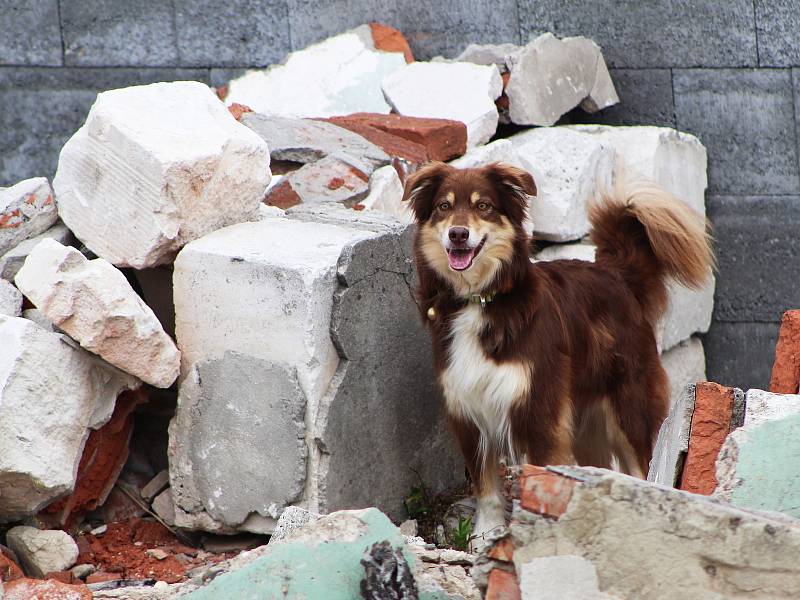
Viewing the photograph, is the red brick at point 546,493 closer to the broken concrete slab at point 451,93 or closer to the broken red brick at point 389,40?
the broken concrete slab at point 451,93

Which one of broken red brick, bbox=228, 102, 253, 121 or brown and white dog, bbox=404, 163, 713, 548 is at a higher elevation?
broken red brick, bbox=228, 102, 253, 121

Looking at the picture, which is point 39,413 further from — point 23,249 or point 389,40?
point 389,40

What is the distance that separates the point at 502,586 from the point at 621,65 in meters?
5.36

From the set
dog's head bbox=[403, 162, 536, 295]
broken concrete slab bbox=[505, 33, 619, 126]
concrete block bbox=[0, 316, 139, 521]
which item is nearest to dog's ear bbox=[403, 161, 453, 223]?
dog's head bbox=[403, 162, 536, 295]

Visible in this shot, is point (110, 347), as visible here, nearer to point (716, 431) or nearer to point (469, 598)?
point (469, 598)

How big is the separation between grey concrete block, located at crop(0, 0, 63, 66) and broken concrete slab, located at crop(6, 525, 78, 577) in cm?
387

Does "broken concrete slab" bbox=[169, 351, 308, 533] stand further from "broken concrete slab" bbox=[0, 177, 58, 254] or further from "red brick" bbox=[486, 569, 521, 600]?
"red brick" bbox=[486, 569, 521, 600]

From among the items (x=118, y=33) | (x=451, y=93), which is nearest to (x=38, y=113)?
(x=118, y=33)

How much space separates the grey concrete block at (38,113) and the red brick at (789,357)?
192 inches

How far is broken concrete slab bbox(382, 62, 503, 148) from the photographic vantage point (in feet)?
22.8

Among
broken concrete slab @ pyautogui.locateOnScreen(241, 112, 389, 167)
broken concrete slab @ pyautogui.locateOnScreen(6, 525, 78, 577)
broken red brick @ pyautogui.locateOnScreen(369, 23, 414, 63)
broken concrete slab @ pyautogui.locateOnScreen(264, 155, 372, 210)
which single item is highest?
broken red brick @ pyautogui.locateOnScreen(369, 23, 414, 63)

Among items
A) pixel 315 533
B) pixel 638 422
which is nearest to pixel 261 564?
pixel 315 533

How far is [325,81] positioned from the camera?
7.53 metres

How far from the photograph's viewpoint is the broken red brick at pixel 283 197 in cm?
580
